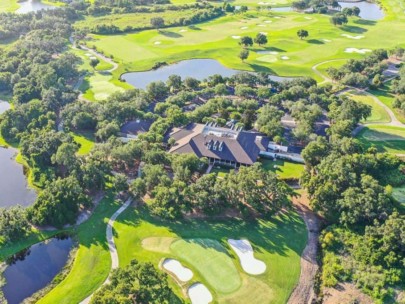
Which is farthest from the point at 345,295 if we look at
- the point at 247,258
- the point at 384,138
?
the point at 384,138

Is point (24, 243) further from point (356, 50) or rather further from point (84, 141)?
point (356, 50)

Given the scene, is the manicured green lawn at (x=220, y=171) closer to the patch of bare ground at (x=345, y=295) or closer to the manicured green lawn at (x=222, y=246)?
the manicured green lawn at (x=222, y=246)

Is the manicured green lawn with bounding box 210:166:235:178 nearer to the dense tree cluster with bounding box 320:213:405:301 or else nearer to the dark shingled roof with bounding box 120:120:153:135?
the dark shingled roof with bounding box 120:120:153:135

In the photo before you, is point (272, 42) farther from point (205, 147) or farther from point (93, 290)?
point (93, 290)

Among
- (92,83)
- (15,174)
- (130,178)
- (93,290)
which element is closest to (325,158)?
(130,178)

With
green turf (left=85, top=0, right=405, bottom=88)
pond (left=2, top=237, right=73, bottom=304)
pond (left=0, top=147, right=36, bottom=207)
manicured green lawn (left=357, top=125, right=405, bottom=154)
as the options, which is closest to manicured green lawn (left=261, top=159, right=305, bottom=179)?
manicured green lawn (left=357, top=125, right=405, bottom=154)
